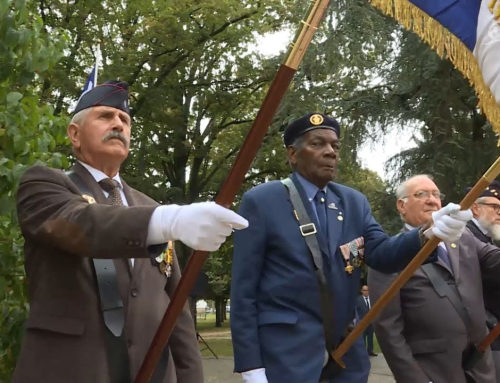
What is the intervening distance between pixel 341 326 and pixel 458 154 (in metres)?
8.94

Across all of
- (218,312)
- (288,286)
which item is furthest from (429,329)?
(218,312)

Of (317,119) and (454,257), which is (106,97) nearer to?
(317,119)

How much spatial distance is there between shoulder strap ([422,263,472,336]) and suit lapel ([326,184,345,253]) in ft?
2.92

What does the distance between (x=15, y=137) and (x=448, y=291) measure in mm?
2549

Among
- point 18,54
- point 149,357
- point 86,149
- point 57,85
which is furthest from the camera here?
point 57,85

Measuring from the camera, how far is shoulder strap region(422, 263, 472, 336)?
423 centimetres

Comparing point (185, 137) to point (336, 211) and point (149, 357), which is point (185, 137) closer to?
point (336, 211)

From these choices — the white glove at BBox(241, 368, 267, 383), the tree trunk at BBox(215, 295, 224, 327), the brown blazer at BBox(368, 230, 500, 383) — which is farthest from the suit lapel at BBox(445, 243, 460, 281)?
the tree trunk at BBox(215, 295, 224, 327)

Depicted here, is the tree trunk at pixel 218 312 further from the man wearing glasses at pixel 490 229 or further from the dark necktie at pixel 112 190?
the dark necktie at pixel 112 190

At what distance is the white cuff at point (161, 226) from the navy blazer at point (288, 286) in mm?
1416

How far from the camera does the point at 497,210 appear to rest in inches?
212

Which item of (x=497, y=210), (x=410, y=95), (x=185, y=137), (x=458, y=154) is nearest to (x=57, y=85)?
(x=185, y=137)

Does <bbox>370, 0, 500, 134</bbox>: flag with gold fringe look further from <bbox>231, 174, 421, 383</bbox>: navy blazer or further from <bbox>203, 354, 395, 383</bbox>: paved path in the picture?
<bbox>203, 354, 395, 383</bbox>: paved path

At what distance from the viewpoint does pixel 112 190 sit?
2826 millimetres
